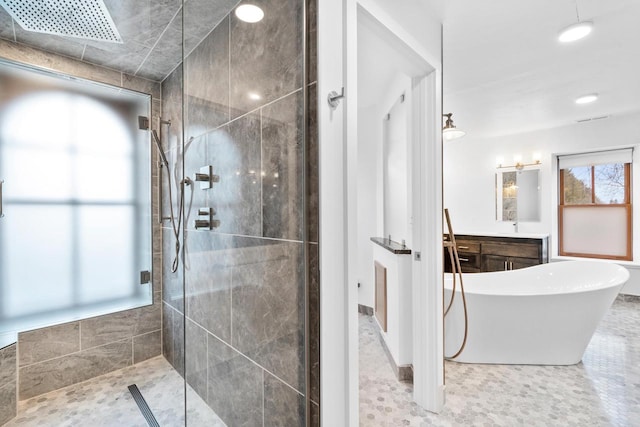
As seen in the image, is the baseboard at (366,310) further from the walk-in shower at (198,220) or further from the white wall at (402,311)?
the walk-in shower at (198,220)

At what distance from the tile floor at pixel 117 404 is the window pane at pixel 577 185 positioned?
5368mm

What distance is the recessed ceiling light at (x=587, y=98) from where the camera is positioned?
3203mm

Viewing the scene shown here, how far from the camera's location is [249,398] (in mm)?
1279

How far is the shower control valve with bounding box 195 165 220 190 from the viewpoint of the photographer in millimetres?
1474

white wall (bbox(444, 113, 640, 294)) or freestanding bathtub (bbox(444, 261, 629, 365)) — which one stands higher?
white wall (bbox(444, 113, 640, 294))

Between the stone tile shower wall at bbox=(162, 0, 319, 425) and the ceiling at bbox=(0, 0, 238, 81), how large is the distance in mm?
96

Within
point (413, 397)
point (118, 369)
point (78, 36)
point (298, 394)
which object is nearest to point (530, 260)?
point (413, 397)

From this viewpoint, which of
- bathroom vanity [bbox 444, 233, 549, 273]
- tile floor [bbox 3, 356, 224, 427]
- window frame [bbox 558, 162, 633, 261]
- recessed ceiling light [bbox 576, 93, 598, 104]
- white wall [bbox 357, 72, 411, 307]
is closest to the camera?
tile floor [bbox 3, 356, 224, 427]

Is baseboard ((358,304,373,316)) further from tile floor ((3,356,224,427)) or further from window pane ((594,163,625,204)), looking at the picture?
window pane ((594,163,625,204))

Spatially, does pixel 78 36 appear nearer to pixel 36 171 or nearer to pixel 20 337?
pixel 36 171

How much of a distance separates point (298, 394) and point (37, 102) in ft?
7.89

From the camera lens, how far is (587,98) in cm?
327

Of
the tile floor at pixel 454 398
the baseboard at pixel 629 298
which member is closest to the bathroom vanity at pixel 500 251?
the baseboard at pixel 629 298

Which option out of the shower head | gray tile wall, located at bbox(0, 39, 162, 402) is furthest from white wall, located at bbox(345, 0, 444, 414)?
the shower head
